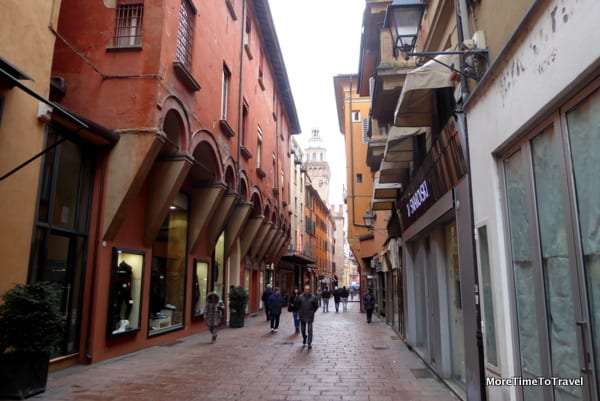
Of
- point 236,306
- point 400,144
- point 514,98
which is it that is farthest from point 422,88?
point 236,306

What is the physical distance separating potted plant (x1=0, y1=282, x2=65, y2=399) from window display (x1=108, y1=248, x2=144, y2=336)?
3686 mm

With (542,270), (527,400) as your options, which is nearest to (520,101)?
(542,270)

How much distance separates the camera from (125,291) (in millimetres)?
11508

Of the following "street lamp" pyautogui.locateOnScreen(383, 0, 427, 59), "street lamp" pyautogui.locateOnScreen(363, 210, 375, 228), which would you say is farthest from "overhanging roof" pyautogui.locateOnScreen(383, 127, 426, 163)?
"street lamp" pyautogui.locateOnScreen(363, 210, 375, 228)

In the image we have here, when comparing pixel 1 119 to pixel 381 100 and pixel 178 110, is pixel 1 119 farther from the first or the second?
pixel 381 100

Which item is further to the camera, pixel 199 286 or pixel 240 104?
pixel 240 104

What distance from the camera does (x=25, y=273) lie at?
7.78 m

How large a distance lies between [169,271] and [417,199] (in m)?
8.34

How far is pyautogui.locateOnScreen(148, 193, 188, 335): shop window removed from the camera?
13.3 m

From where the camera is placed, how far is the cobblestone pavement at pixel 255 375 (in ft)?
23.5

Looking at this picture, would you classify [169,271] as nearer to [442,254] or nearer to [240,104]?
[240,104]

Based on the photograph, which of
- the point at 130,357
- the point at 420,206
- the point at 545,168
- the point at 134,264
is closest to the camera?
the point at 545,168

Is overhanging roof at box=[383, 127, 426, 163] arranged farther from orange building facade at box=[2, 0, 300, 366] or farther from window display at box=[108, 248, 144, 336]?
window display at box=[108, 248, 144, 336]

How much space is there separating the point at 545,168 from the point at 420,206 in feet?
19.0
